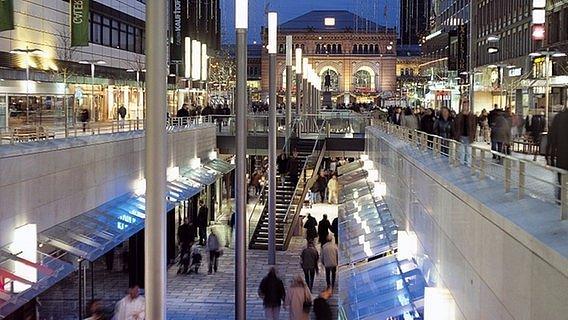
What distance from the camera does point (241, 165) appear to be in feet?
59.8

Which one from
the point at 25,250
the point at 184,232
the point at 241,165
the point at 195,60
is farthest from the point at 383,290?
the point at 195,60

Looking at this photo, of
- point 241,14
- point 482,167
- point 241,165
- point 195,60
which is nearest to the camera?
point 482,167

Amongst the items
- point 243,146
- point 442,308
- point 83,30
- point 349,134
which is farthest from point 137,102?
point 442,308

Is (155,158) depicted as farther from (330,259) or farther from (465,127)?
(330,259)

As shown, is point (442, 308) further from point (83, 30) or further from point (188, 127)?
point (83, 30)

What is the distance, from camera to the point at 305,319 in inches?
568

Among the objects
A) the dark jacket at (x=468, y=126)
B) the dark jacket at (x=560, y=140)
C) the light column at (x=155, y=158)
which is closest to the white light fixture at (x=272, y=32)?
the dark jacket at (x=468, y=126)

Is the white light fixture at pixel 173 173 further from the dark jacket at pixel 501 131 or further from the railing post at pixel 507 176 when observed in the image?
the railing post at pixel 507 176

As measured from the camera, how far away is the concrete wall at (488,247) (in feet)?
20.6

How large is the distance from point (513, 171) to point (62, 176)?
8.77 metres

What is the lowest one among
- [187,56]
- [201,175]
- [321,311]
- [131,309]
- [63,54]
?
[321,311]

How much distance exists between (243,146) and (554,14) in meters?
34.7

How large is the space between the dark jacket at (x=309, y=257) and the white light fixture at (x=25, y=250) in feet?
25.8

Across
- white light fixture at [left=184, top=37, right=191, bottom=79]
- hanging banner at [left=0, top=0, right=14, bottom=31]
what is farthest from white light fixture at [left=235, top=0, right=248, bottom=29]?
white light fixture at [left=184, top=37, right=191, bottom=79]
